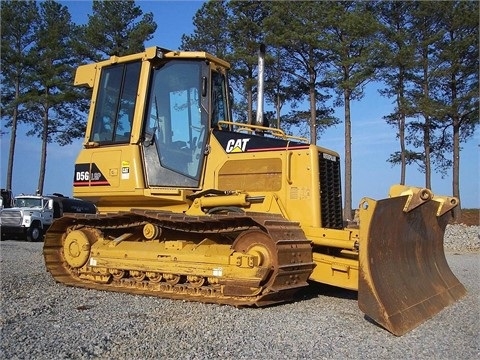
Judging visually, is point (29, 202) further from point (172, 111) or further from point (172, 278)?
point (172, 278)

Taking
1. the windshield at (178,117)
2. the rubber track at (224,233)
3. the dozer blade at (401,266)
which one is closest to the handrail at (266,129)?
the windshield at (178,117)

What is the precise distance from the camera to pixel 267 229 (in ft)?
20.0

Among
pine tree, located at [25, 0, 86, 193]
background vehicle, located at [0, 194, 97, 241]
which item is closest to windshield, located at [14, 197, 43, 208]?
background vehicle, located at [0, 194, 97, 241]

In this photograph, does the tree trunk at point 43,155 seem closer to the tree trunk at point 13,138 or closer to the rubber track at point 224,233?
the tree trunk at point 13,138

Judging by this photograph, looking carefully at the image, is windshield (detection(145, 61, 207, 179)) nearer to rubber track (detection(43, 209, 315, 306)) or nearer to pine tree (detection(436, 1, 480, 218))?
rubber track (detection(43, 209, 315, 306))

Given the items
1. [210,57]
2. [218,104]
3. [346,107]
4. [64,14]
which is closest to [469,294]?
[218,104]

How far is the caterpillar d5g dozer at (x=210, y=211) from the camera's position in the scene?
247 inches

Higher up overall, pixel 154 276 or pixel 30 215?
pixel 30 215

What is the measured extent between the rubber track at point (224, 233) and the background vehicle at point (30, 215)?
1292cm

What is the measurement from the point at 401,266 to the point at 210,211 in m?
2.52

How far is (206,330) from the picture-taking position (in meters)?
5.08

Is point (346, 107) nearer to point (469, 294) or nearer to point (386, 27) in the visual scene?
point (386, 27)

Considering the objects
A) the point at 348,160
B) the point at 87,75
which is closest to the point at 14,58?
the point at 348,160

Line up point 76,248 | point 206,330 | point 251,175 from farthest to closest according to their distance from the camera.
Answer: point 76,248 → point 251,175 → point 206,330
